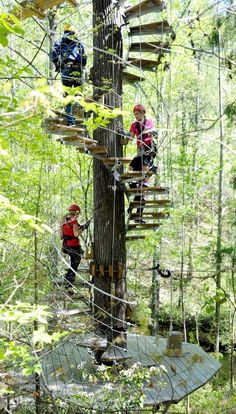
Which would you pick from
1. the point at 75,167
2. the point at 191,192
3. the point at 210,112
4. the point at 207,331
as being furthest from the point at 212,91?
the point at 75,167

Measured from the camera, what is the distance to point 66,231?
618 centimetres

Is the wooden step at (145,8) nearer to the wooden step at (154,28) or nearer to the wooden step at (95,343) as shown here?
the wooden step at (154,28)

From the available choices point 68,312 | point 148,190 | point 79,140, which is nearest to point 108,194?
point 148,190

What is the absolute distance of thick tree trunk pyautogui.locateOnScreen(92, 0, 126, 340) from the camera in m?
5.84

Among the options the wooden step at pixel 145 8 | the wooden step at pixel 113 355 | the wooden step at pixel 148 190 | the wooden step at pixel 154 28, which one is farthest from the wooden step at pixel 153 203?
the wooden step at pixel 145 8

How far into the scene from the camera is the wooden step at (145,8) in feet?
17.7

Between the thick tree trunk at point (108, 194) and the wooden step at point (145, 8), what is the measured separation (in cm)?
19

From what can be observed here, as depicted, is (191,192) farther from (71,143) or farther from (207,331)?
(71,143)

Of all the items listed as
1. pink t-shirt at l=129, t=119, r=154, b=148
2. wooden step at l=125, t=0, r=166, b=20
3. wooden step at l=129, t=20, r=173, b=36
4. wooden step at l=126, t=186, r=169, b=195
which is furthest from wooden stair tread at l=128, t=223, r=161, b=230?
wooden step at l=125, t=0, r=166, b=20

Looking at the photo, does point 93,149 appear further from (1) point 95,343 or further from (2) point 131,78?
(1) point 95,343

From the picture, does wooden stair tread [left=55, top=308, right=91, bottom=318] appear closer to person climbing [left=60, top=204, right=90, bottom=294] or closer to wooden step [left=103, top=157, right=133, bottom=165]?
person climbing [left=60, top=204, right=90, bottom=294]

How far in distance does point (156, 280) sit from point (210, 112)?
32.4 feet

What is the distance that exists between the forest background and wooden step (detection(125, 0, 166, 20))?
0.46 m

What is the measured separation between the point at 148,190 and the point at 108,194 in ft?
1.92
